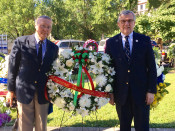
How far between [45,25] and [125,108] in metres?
1.65

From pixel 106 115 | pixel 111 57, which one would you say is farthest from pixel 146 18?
pixel 111 57

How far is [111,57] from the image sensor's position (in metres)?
2.86

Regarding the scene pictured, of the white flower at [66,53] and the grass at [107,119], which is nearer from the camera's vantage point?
the white flower at [66,53]

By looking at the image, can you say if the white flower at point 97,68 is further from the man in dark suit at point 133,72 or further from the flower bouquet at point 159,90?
the flower bouquet at point 159,90

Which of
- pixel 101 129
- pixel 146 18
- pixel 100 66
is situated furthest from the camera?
pixel 146 18

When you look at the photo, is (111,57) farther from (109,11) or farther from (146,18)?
(109,11)

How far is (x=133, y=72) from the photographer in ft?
8.66

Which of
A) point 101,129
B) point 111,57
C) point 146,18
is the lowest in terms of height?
point 101,129

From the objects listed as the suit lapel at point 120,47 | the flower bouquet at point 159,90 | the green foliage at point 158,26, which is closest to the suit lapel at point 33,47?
the suit lapel at point 120,47

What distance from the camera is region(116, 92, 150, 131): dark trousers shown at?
2670 mm

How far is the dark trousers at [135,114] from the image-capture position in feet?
8.76

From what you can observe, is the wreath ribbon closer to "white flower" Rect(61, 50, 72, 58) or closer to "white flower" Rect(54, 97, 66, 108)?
"white flower" Rect(54, 97, 66, 108)

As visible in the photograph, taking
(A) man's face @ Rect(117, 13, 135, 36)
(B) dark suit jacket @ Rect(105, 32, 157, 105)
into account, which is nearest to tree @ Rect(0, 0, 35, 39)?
(A) man's face @ Rect(117, 13, 135, 36)

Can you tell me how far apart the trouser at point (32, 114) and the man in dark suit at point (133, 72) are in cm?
114
